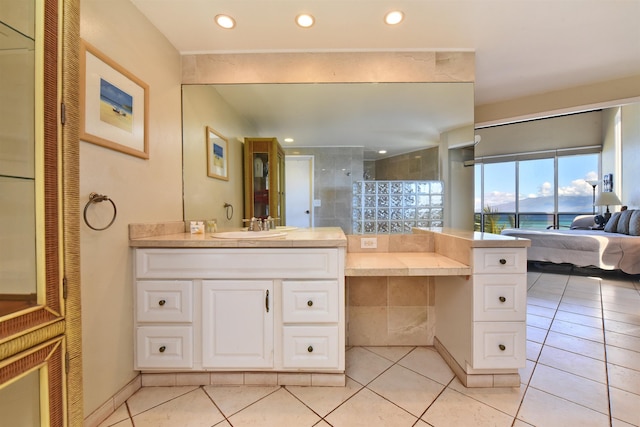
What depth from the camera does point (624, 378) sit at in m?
1.50

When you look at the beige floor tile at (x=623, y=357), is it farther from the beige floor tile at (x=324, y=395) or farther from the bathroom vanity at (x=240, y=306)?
the bathroom vanity at (x=240, y=306)

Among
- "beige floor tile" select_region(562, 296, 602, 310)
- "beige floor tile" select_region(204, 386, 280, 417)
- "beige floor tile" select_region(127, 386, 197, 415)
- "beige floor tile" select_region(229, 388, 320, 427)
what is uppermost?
"beige floor tile" select_region(562, 296, 602, 310)

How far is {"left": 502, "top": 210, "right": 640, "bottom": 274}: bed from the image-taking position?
11.2 ft

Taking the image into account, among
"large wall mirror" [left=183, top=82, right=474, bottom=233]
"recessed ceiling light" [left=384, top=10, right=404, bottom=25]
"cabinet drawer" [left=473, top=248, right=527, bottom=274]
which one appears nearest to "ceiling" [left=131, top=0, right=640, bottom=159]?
"recessed ceiling light" [left=384, top=10, right=404, bottom=25]

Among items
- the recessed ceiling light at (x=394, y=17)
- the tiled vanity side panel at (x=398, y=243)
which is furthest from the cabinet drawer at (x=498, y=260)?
the recessed ceiling light at (x=394, y=17)

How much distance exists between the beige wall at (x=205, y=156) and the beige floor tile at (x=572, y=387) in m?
2.18

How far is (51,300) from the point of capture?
0.74 m

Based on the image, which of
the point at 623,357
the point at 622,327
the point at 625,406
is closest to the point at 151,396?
the point at 625,406

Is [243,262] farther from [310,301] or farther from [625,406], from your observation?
[625,406]

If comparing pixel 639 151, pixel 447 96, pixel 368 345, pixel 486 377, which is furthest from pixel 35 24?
pixel 639 151

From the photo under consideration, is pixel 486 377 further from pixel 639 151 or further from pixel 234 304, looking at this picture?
pixel 639 151

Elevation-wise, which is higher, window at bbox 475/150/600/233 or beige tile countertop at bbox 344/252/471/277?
window at bbox 475/150/600/233

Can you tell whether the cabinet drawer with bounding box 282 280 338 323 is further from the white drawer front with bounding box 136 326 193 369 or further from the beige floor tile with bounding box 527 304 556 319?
the beige floor tile with bounding box 527 304 556 319

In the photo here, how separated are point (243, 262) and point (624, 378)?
2.34 m
